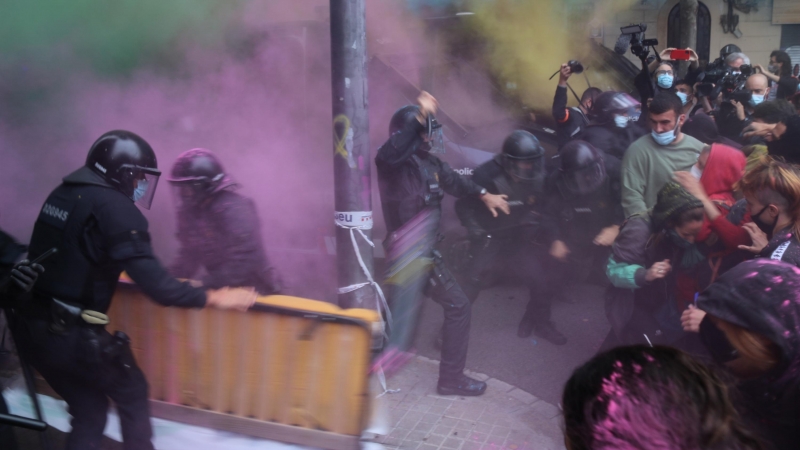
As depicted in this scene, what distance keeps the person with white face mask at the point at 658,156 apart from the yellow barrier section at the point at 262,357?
1.93m

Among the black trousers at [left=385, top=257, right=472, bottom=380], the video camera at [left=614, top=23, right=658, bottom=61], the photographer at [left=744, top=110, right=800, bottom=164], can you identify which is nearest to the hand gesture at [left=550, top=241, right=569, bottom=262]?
the black trousers at [left=385, top=257, right=472, bottom=380]

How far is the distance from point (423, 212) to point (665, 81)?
105 inches

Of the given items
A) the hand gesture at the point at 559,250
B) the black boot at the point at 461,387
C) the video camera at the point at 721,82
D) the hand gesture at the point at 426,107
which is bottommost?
the black boot at the point at 461,387

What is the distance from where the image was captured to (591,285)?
17.0 ft

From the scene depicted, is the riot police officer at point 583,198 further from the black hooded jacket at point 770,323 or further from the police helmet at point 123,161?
the police helmet at point 123,161

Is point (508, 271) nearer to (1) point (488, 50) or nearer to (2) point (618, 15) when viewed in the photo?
(1) point (488, 50)

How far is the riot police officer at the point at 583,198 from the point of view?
12.9 ft

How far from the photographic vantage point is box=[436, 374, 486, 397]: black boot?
3580mm

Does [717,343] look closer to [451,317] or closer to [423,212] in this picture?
[451,317]

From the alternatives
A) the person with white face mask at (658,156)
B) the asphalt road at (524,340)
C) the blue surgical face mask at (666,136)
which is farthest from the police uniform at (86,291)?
the blue surgical face mask at (666,136)

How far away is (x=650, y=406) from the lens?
974mm

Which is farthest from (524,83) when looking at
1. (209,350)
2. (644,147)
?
(209,350)

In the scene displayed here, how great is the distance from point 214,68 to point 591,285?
398 centimetres

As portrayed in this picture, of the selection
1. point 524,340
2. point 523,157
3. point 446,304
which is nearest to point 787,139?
point 523,157
